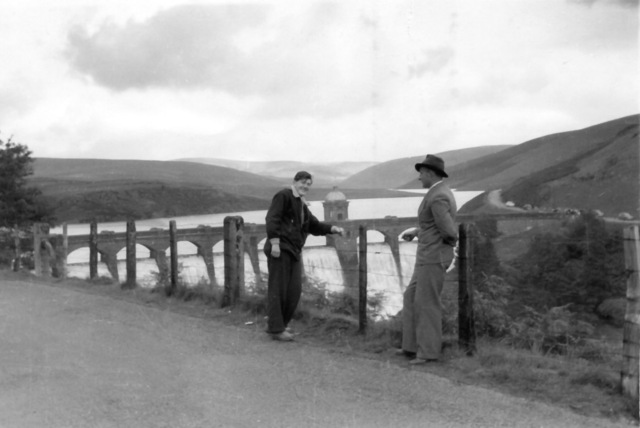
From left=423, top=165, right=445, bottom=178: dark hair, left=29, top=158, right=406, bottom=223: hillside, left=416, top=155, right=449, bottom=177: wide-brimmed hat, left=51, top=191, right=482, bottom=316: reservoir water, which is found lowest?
left=51, top=191, right=482, bottom=316: reservoir water

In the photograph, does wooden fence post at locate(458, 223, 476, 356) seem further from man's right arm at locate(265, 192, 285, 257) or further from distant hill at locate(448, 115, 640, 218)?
distant hill at locate(448, 115, 640, 218)

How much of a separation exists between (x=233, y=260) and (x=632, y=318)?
619 centimetres

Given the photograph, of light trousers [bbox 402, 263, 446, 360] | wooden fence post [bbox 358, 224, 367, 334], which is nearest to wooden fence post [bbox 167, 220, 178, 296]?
wooden fence post [bbox 358, 224, 367, 334]

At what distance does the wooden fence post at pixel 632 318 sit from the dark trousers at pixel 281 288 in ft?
12.2

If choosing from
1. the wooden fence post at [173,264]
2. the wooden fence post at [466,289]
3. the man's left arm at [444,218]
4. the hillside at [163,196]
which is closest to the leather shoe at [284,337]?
the wooden fence post at [466,289]

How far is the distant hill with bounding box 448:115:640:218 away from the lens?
28.9 metres

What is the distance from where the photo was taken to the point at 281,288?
7.86 metres

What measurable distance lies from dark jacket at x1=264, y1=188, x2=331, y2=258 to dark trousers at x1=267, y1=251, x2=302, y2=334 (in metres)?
0.12

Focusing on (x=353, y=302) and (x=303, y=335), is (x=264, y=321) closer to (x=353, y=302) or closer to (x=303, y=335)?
(x=303, y=335)

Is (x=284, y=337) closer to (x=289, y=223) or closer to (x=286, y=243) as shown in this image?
(x=286, y=243)

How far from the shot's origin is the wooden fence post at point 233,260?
1015 centimetres

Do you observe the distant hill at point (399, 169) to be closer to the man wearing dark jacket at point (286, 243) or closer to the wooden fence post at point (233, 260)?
the wooden fence post at point (233, 260)

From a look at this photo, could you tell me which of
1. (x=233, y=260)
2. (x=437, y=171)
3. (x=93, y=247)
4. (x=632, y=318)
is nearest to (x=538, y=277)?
(x=93, y=247)

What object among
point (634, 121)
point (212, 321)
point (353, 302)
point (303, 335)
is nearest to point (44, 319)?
point (212, 321)
